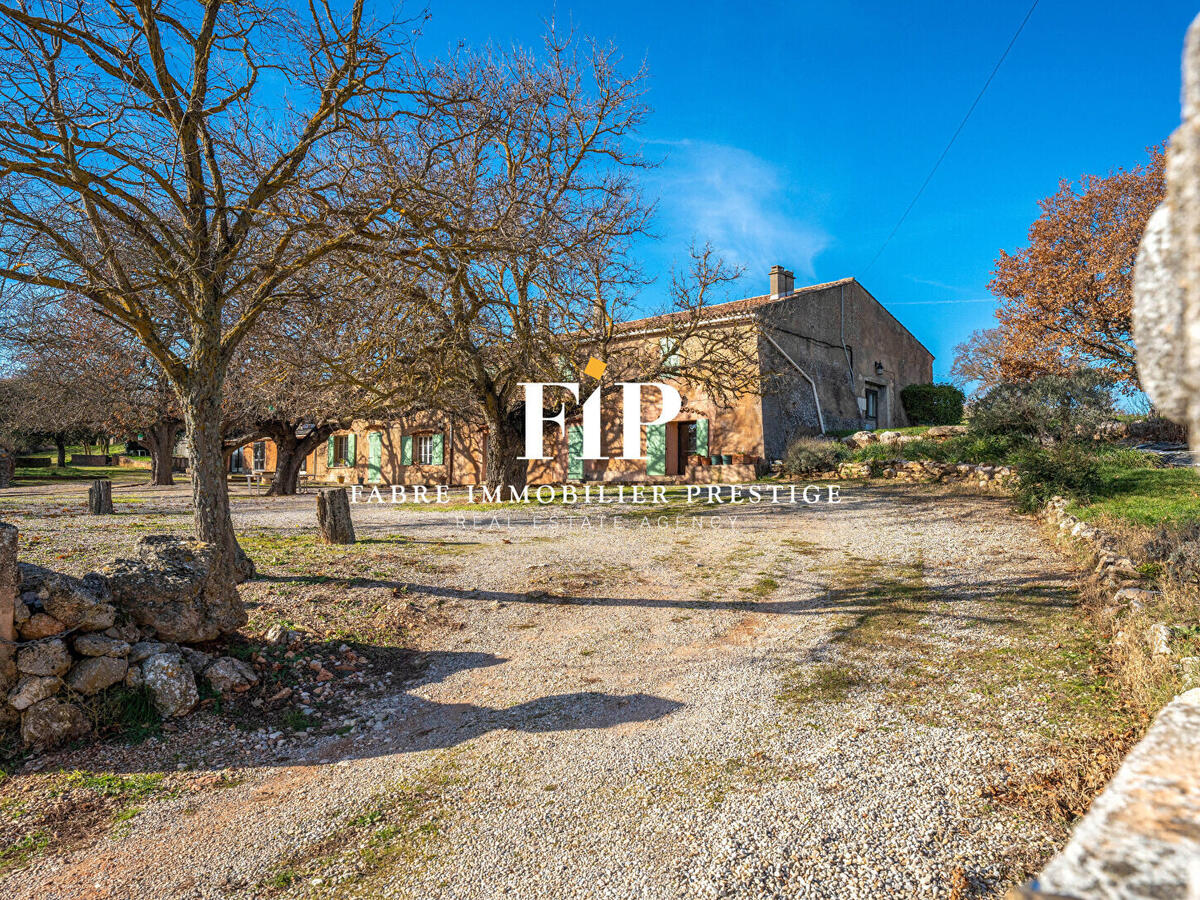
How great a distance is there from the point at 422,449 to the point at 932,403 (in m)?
19.7

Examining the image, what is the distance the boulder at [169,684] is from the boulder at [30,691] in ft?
1.67

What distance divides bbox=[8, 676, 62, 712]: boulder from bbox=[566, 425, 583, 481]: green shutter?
17100 millimetres

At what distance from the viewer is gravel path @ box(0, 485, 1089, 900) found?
115 inches

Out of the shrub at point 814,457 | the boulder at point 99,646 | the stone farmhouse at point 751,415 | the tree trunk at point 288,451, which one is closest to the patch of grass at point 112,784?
the boulder at point 99,646

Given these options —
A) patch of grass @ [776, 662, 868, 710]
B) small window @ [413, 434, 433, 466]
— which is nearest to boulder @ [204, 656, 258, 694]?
patch of grass @ [776, 662, 868, 710]

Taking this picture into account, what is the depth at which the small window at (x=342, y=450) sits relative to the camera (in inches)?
1077

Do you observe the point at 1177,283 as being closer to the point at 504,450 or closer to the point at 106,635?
the point at 106,635

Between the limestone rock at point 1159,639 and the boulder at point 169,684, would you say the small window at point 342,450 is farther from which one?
the limestone rock at point 1159,639

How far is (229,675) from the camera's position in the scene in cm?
490

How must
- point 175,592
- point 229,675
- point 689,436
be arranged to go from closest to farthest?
1. point 229,675
2. point 175,592
3. point 689,436

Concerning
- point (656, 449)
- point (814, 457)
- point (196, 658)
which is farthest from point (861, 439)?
point (196, 658)

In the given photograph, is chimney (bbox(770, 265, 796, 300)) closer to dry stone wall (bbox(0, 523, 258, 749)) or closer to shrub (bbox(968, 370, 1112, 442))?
shrub (bbox(968, 370, 1112, 442))

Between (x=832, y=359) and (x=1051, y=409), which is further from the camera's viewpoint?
(x=832, y=359)

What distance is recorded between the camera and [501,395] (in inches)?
524
